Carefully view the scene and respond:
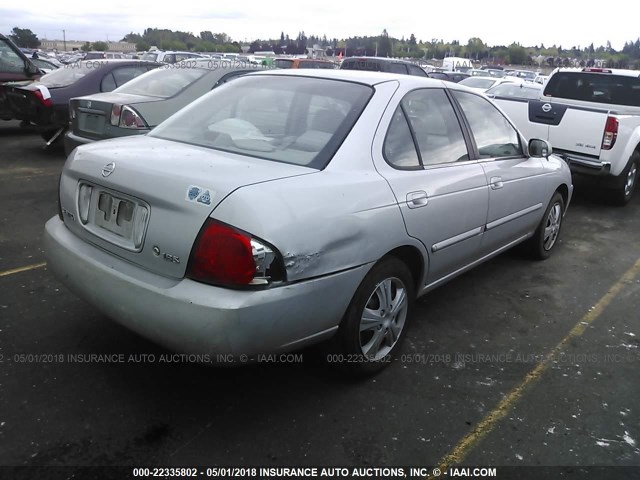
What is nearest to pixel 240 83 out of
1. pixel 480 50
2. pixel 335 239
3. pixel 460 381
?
pixel 335 239

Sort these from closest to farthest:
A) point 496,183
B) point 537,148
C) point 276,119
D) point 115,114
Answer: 1. point 276,119
2. point 496,183
3. point 537,148
4. point 115,114

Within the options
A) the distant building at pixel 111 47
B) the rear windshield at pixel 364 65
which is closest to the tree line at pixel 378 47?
the distant building at pixel 111 47

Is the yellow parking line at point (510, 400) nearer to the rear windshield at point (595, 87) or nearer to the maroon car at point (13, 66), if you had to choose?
the rear windshield at point (595, 87)

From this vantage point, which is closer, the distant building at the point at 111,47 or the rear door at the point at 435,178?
the rear door at the point at 435,178

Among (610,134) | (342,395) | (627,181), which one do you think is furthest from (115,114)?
(627,181)

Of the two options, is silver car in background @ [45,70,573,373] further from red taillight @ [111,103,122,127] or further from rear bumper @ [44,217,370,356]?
red taillight @ [111,103,122,127]

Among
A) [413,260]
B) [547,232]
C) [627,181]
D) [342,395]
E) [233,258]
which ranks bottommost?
[342,395]

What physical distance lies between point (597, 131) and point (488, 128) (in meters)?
3.48

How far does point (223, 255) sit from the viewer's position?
233 cm

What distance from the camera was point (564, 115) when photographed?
6980 millimetres

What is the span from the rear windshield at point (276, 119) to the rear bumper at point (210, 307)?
0.68 m

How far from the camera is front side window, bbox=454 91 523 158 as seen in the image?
393 centimetres

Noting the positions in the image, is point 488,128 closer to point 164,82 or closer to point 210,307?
point 210,307

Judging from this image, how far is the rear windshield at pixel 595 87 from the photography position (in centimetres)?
805
